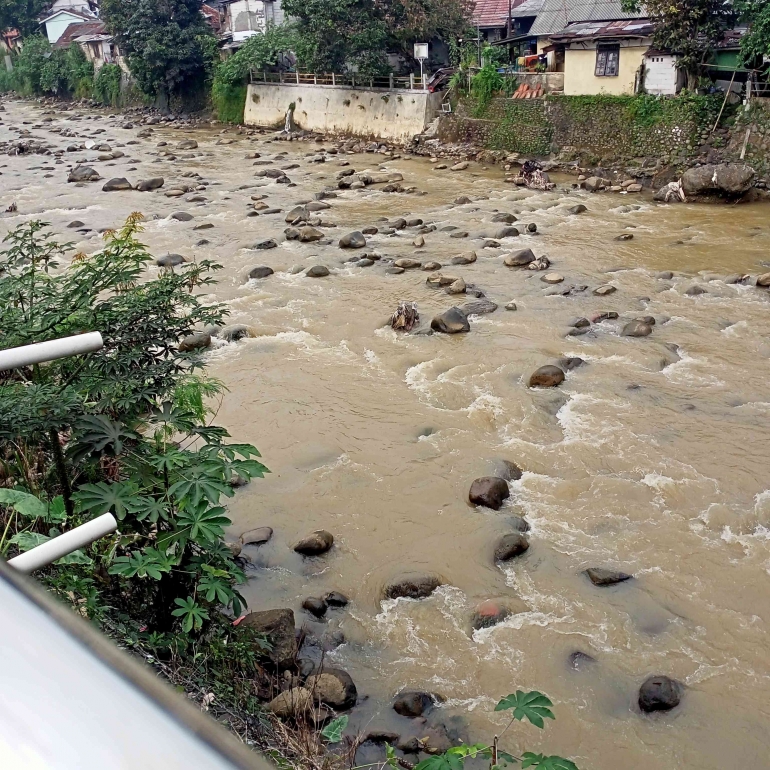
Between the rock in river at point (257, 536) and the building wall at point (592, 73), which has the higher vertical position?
the building wall at point (592, 73)

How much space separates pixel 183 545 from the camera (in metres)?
4.21

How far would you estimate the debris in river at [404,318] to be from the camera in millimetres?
10913

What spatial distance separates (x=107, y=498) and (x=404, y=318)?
23.5ft

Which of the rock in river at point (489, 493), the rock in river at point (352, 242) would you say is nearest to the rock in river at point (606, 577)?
the rock in river at point (489, 493)

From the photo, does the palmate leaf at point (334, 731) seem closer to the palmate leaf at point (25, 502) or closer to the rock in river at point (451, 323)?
the palmate leaf at point (25, 502)

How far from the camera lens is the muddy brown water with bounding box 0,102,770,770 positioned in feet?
17.0

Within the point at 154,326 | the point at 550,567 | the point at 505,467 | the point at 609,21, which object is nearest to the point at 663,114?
the point at 609,21

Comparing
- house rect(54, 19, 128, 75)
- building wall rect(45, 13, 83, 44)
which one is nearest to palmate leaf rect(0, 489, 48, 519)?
house rect(54, 19, 128, 75)

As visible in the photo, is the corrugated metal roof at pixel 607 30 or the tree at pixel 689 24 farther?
the corrugated metal roof at pixel 607 30

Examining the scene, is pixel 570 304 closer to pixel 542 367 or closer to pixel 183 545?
pixel 542 367

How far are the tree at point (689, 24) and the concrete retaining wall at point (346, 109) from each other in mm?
8035

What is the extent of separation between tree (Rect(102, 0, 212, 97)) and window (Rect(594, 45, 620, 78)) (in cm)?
1880

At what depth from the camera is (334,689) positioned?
16.1 ft

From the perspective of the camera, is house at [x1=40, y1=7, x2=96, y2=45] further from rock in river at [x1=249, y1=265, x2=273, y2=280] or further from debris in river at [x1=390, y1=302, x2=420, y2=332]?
debris in river at [x1=390, y1=302, x2=420, y2=332]
